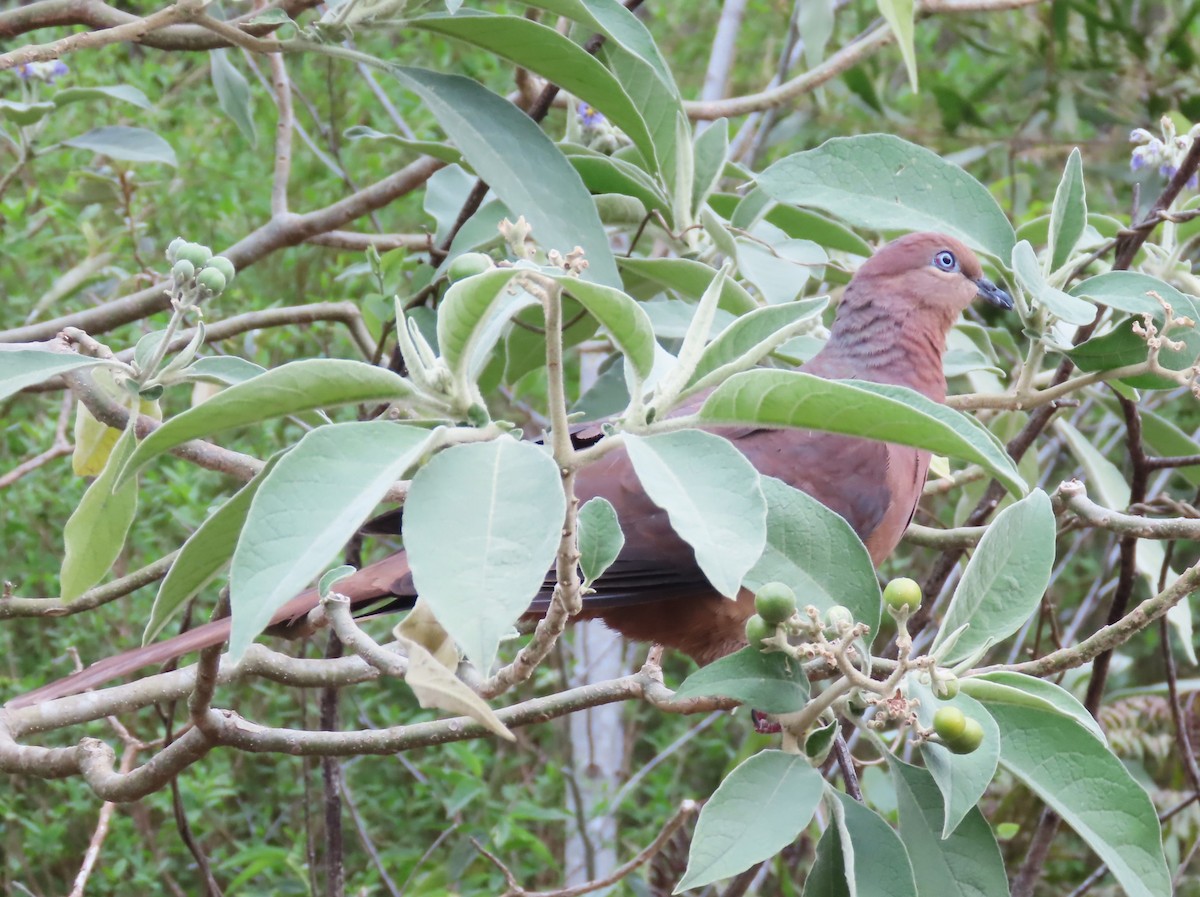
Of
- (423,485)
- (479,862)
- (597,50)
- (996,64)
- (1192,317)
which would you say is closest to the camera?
Result: (423,485)

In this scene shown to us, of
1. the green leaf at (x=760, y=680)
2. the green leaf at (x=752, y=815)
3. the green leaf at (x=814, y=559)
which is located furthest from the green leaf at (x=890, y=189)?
the green leaf at (x=752, y=815)

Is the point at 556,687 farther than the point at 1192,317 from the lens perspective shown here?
Yes

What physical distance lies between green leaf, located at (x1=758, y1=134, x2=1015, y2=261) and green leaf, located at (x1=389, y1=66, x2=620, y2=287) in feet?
0.81

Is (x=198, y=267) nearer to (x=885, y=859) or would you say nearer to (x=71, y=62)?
(x=885, y=859)

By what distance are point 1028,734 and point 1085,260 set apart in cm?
81

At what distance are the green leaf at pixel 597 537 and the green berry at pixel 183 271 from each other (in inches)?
20.2

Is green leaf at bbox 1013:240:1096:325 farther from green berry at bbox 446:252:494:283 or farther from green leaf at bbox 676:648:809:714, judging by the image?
green berry at bbox 446:252:494:283

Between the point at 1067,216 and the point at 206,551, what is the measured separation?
1.20 metres

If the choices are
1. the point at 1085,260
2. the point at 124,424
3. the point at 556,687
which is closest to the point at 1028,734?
the point at 1085,260

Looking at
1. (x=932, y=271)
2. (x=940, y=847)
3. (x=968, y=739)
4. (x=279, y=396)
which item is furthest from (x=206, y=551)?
(x=932, y=271)

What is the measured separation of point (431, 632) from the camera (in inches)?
43.2

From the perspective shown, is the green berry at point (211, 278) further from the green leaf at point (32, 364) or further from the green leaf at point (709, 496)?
the green leaf at point (709, 496)

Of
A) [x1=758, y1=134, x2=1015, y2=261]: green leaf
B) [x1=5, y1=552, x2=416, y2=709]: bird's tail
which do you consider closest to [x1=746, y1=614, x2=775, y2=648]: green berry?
[x1=5, y1=552, x2=416, y2=709]: bird's tail

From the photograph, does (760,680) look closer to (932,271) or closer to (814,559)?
(814,559)
